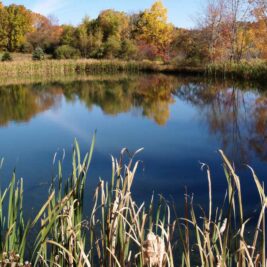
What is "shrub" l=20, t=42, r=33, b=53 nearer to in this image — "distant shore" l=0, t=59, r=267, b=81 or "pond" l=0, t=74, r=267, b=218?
"distant shore" l=0, t=59, r=267, b=81

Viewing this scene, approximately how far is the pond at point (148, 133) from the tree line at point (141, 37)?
6138mm

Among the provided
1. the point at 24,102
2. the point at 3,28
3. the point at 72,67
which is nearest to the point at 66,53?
the point at 72,67

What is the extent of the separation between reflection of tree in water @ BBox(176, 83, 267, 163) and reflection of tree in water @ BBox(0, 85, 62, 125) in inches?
137

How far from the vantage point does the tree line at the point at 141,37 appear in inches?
714

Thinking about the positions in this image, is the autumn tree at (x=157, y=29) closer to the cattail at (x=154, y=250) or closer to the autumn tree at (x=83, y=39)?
the autumn tree at (x=83, y=39)

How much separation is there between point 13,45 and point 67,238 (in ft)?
97.2

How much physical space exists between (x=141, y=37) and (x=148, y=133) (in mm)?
21591

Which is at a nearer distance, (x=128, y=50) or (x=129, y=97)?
(x=129, y=97)

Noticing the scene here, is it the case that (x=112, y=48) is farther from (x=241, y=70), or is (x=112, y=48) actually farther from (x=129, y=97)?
(x=129, y=97)

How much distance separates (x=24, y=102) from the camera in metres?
10.4

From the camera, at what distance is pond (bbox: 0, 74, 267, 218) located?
3.96m

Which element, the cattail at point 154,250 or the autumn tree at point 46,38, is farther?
the autumn tree at point 46,38

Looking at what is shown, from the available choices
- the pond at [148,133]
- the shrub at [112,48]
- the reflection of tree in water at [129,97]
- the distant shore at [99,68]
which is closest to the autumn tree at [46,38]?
the shrub at [112,48]

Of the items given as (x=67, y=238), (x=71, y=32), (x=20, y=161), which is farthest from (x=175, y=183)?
(x=71, y=32)
